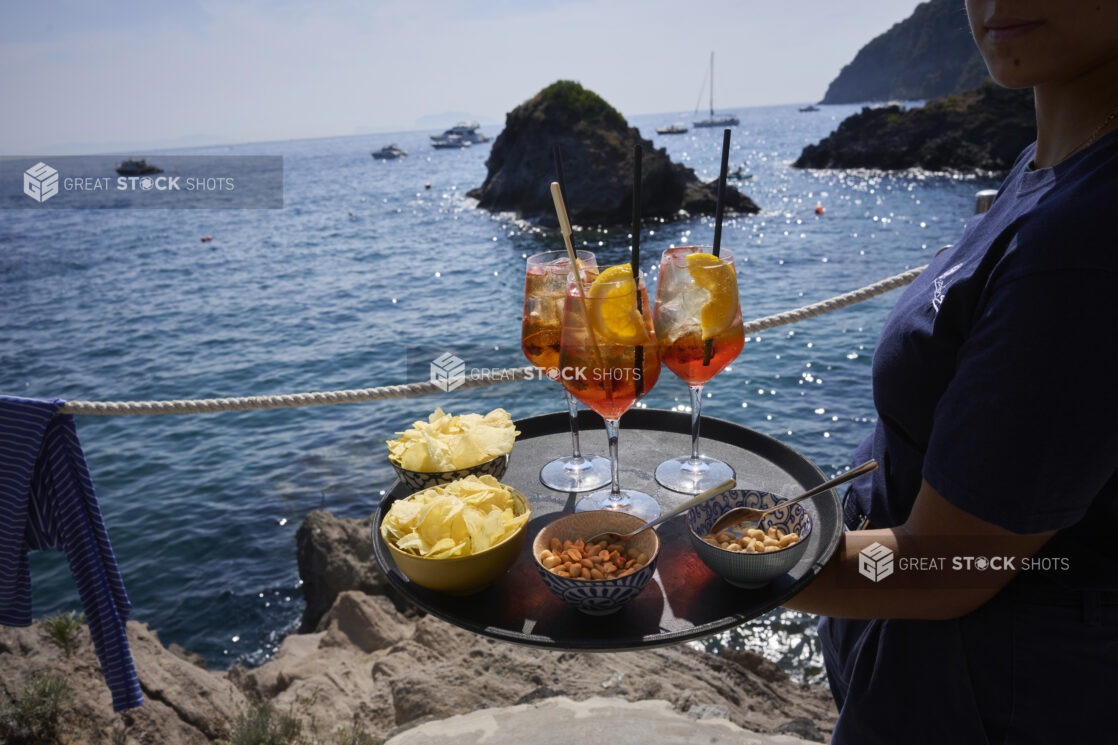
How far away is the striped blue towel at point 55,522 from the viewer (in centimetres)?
273

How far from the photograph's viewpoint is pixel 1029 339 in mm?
1041

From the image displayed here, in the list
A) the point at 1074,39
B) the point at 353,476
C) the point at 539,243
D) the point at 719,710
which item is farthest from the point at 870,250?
the point at 1074,39

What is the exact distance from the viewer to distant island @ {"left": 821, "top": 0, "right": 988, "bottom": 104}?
9669cm

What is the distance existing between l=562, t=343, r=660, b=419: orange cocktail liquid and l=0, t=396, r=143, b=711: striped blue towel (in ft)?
7.19

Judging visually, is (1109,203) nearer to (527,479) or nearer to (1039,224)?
(1039,224)

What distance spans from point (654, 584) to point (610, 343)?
0.56 metres

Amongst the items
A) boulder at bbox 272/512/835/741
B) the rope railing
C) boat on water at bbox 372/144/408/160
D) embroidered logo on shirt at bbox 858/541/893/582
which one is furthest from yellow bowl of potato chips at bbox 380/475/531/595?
boat on water at bbox 372/144/408/160

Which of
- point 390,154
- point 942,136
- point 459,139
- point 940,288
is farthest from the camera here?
point 459,139

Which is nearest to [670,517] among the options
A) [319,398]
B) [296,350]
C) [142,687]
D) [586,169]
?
[319,398]

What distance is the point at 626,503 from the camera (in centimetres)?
179

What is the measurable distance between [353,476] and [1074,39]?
35.1 feet

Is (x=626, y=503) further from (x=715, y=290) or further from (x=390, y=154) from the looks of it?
(x=390, y=154)

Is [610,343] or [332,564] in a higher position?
[610,343]

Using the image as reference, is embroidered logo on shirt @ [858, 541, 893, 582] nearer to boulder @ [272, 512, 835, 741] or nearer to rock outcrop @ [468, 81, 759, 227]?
boulder @ [272, 512, 835, 741]
